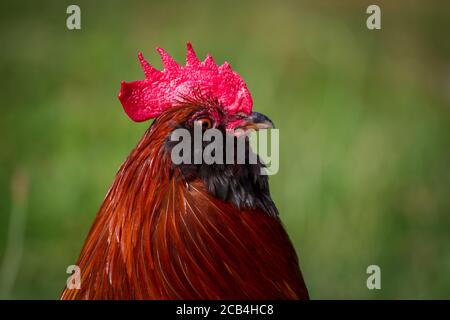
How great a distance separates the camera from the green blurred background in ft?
12.5

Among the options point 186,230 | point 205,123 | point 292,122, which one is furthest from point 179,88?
point 292,122

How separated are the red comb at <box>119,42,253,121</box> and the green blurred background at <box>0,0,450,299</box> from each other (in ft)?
4.92

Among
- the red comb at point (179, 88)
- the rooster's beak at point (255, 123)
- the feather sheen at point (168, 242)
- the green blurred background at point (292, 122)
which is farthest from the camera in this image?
the green blurred background at point (292, 122)

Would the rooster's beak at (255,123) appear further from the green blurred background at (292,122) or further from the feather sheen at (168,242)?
the green blurred background at (292,122)

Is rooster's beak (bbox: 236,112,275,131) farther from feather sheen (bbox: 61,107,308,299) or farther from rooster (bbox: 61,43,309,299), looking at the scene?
feather sheen (bbox: 61,107,308,299)

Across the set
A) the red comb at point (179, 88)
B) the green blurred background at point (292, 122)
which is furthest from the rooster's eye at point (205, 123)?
the green blurred background at point (292, 122)

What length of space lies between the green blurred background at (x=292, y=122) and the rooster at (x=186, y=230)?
1489mm

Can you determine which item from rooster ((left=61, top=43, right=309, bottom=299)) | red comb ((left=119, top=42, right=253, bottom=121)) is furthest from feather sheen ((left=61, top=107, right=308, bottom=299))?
red comb ((left=119, top=42, right=253, bottom=121))

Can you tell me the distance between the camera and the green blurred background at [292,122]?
3822 millimetres

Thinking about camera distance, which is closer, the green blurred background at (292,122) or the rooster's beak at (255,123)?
the rooster's beak at (255,123)

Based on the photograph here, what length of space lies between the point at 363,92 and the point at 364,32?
522 mm

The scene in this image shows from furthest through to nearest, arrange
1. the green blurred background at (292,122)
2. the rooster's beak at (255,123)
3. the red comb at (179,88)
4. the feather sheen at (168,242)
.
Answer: the green blurred background at (292,122) < the red comb at (179,88) < the rooster's beak at (255,123) < the feather sheen at (168,242)

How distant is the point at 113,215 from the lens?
213cm
